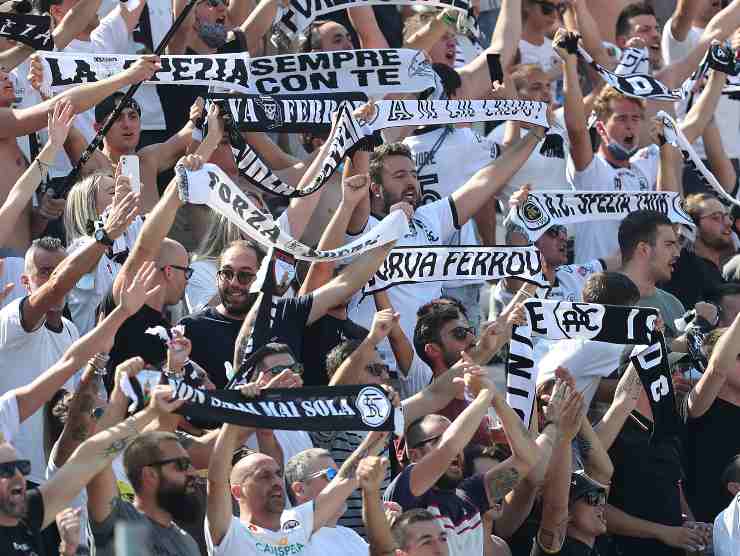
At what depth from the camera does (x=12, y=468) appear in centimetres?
626

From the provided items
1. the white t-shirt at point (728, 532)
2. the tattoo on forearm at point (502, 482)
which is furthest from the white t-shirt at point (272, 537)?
the white t-shirt at point (728, 532)

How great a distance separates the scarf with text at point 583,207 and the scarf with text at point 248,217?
1.50m

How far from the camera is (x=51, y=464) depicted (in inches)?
270

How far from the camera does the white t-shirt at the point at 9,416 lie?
22.1 ft

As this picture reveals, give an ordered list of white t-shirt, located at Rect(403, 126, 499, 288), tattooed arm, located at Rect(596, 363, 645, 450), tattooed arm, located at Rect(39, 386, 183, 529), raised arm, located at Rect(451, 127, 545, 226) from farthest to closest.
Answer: white t-shirt, located at Rect(403, 126, 499, 288) → raised arm, located at Rect(451, 127, 545, 226) → tattooed arm, located at Rect(596, 363, 645, 450) → tattooed arm, located at Rect(39, 386, 183, 529)

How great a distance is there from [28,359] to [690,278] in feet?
15.4

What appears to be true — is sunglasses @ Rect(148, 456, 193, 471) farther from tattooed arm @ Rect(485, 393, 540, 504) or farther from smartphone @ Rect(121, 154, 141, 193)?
smartphone @ Rect(121, 154, 141, 193)

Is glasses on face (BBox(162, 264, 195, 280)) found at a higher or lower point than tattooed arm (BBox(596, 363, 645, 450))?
higher

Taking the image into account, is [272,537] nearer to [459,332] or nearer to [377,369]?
[377,369]

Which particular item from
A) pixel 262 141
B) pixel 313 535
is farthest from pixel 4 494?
pixel 262 141

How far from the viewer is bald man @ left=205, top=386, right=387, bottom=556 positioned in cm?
678

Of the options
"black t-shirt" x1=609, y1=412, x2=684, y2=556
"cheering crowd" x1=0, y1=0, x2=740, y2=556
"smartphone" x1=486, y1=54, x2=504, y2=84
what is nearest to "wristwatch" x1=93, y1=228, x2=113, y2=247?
"cheering crowd" x1=0, y1=0, x2=740, y2=556

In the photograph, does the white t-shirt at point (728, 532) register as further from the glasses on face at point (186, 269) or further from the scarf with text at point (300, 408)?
the glasses on face at point (186, 269)

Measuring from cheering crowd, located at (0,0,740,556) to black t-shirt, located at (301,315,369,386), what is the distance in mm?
11
